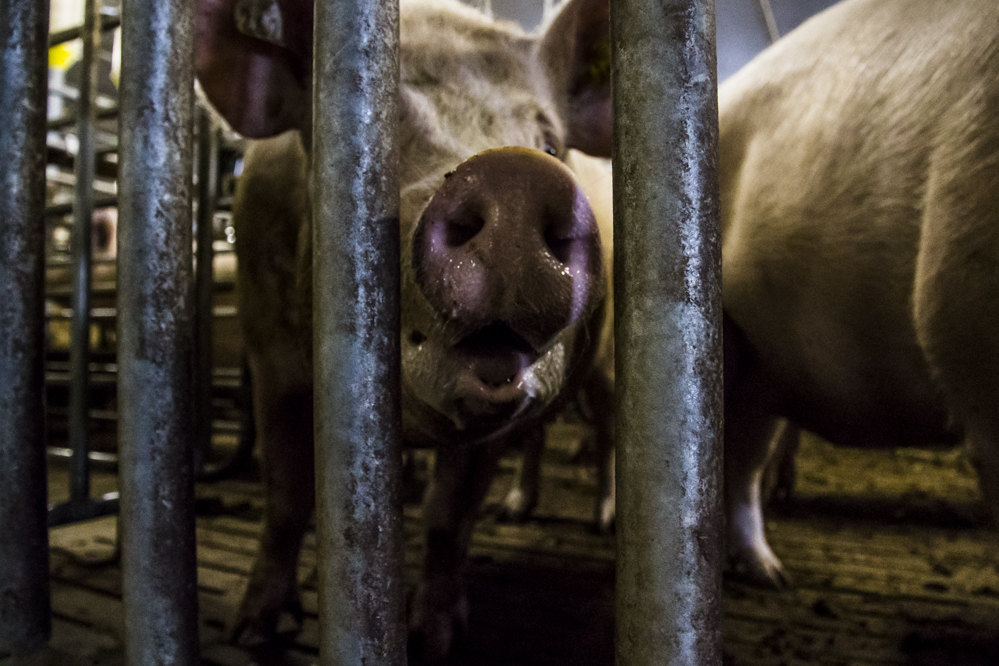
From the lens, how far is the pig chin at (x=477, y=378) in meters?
1.19

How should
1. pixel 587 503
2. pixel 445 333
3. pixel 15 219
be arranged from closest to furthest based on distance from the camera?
pixel 445 333 < pixel 15 219 < pixel 587 503

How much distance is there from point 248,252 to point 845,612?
219 centimetres

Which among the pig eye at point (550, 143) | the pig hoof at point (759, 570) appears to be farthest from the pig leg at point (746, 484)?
the pig eye at point (550, 143)

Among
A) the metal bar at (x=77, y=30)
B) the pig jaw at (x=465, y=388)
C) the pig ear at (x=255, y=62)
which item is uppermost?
the metal bar at (x=77, y=30)

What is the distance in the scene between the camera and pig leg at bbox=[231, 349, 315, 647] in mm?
1973

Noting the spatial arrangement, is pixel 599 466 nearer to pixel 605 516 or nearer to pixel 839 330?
pixel 605 516

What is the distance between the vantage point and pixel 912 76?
166cm

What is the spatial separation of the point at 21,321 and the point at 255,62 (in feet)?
2.69

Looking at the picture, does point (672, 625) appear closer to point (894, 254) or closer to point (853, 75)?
point (894, 254)

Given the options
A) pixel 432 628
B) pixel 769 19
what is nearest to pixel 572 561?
pixel 432 628

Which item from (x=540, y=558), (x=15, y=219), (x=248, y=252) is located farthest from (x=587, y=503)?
(x=15, y=219)

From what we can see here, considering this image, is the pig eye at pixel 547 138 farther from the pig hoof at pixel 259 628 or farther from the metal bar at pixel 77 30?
the metal bar at pixel 77 30

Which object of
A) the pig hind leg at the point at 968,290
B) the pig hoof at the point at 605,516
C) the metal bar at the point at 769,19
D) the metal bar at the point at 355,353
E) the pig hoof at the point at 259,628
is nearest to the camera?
the metal bar at the point at 355,353

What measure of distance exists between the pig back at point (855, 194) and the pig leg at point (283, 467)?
146 centimetres
